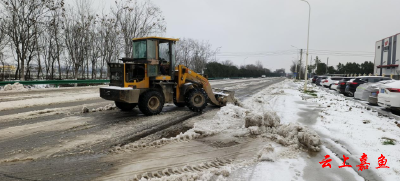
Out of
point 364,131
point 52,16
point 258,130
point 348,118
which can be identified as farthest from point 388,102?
point 52,16

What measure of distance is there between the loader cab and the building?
1770 inches

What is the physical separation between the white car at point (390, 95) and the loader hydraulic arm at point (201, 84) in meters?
6.01

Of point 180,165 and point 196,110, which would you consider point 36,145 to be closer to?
point 180,165

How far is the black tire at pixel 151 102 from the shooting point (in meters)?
8.60

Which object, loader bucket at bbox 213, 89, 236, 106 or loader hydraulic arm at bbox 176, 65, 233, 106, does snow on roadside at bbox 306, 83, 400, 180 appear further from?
loader hydraulic arm at bbox 176, 65, 233, 106

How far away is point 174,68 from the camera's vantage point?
987 cm

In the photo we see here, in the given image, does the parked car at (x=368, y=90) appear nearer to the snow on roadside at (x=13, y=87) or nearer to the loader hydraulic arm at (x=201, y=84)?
the loader hydraulic arm at (x=201, y=84)

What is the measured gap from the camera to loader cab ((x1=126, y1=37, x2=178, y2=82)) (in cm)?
874

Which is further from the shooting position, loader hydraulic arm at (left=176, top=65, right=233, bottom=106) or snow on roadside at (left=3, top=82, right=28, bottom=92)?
snow on roadside at (left=3, top=82, right=28, bottom=92)

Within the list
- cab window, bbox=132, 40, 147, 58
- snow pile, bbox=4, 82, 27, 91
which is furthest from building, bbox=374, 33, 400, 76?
snow pile, bbox=4, 82, 27, 91

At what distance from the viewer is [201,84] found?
34.6 feet

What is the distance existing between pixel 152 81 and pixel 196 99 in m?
1.91

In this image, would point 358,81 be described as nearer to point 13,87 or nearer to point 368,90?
point 368,90

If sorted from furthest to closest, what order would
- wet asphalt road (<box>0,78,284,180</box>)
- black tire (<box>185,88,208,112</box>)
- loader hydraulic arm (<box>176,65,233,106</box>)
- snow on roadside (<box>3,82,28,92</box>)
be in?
snow on roadside (<box>3,82,28,92</box>)
loader hydraulic arm (<box>176,65,233,106</box>)
black tire (<box>185,88,208,112</box>)
wet asphalt road (<box>0,78,284,180</box>)
